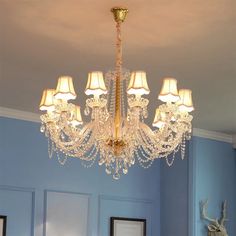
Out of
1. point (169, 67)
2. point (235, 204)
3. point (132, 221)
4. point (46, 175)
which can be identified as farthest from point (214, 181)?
point (169, 67)

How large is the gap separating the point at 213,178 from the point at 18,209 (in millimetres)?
2211

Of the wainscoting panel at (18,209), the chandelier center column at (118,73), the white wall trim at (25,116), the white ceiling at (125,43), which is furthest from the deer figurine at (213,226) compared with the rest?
the chandelier center column at (118,73)

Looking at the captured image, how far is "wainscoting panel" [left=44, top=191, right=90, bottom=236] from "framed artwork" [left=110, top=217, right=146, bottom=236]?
0.33 m

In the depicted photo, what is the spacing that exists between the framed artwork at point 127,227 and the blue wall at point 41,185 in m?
0.06

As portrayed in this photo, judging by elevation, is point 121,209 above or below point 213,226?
above

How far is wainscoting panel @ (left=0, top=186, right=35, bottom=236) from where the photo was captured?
5676 mm

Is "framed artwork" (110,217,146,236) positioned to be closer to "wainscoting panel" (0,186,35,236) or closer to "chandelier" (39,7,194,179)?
"wainscoting panel" (0,186,35,236)

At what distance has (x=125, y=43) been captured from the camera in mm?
4051

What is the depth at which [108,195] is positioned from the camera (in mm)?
6480

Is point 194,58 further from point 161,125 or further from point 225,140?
point 225,140

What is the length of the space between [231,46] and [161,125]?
0.78 meters

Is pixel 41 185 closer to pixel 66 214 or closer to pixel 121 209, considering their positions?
pixel 66 214

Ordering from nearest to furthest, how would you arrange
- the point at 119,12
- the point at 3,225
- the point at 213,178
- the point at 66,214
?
the point at 119,12
the point at 3,225
the point at 66,214
the point at 213,178

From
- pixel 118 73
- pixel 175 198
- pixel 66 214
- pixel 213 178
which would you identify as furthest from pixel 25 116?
pixel 118 73
